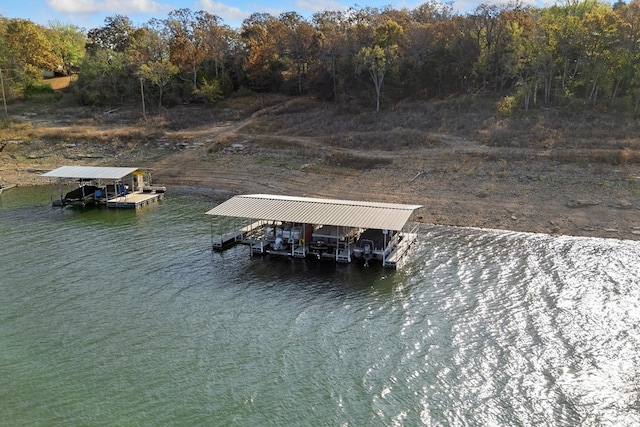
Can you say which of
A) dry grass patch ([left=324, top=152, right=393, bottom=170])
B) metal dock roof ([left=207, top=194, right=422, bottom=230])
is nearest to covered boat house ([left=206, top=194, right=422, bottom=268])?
metal dock roof ([left=207, top=194, right=422, bottom=230])

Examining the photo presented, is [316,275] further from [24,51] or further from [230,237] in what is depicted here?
[24,51]

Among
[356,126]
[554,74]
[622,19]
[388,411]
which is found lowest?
[388,411]

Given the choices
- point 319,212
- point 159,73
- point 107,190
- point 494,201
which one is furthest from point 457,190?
point 159,73

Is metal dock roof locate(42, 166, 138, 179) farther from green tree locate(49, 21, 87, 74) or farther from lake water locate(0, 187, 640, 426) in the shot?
green tree locate(49, 21, 87, 74)

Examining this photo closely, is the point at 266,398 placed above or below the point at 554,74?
below

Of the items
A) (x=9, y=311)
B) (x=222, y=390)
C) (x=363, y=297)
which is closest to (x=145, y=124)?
(x=9, y=311)

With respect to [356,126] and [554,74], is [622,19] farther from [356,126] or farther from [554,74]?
[356,126]

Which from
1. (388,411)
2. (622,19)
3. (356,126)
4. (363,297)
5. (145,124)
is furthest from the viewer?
(145,124)
